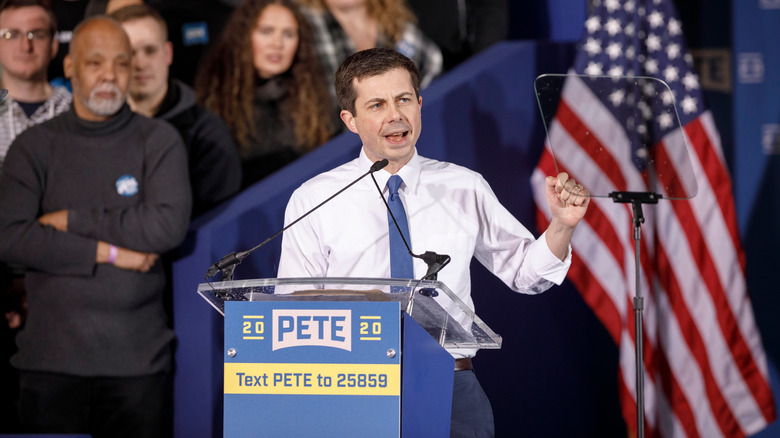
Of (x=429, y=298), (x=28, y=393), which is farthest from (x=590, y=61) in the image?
(x=28, y=393)

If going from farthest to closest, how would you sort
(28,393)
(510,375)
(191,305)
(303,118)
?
(303,118) → (510,375) → (191,305) → (28,393)

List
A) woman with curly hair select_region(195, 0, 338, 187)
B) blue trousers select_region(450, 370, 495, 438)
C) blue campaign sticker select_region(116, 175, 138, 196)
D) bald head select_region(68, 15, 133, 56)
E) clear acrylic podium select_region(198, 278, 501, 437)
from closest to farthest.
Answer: clear acrylic podium select_region(198, 278, 501, 437) < blue trousers select_region(450, 370, 495, 438) < blue campaign sticker select_region(116, 175, 138, 196) < bald head select_region(68, 15, 133, 56) < woman with curly hair select_region(195, 0, 338, 187)

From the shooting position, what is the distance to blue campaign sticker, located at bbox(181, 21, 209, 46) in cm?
440

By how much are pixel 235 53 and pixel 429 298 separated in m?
2.58

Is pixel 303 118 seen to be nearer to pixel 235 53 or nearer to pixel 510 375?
pixel 235 53

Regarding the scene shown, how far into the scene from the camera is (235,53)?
416cm

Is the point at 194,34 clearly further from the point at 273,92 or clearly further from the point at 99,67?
the point at 99,67

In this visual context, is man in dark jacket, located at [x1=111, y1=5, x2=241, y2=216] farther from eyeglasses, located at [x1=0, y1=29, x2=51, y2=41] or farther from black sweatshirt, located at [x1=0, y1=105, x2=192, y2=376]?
black sweatshirt, located at [x1=0, y1=105, x2=192, y2=376]

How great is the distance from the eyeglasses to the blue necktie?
7.56ft

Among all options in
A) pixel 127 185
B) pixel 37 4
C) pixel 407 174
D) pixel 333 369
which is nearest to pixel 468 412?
pixel 333 369

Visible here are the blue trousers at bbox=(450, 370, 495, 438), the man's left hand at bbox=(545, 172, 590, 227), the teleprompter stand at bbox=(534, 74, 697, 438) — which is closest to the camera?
the blue trousers at bbox=(450, 370, 495, 438)

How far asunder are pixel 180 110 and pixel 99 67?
0.49 m

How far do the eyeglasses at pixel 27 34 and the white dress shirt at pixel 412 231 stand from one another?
2065mm

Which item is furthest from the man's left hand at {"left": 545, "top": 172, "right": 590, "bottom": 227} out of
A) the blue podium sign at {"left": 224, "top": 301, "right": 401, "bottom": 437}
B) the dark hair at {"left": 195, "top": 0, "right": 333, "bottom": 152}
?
the dark hair at {"left": 195, "top": 0, "right": 333, "bottom": 152}
